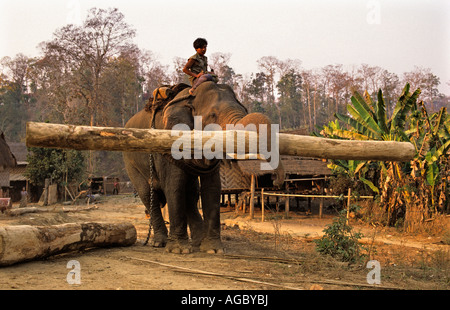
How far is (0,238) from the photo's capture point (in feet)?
18.5

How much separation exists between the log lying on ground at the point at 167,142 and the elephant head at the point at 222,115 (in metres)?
0.17

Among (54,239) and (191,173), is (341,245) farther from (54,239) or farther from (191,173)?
(54,239)

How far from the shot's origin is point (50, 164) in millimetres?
25219

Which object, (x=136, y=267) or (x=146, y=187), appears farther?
(x=146, y=187)

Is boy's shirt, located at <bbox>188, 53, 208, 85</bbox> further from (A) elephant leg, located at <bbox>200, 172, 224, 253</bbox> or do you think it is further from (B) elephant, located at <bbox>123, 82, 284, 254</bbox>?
(A) elephant leg, located at <bbox>200, 172, 224, 253</bbox>

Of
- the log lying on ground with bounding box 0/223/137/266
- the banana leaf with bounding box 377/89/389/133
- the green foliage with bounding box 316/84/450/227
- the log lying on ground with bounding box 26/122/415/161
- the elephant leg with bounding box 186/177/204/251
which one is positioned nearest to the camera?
the log lying on ground with bounding box 26/122/415/161

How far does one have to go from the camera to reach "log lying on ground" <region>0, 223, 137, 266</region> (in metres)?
5.80

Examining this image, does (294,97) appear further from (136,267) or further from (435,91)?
(136,267)

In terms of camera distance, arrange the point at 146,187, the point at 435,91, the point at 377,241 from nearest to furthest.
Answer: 1. the point at 146,187
2. the point at 377,241
3. the point at 435,91

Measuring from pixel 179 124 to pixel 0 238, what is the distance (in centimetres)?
300

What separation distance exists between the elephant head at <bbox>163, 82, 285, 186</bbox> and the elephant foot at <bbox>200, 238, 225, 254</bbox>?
197 centimetres

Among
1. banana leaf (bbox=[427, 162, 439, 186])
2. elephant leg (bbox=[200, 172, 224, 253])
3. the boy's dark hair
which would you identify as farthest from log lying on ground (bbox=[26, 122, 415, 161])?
banana leaf (bbox=[427, 162, 439, 186])

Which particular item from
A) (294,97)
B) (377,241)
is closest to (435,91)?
(294,97)

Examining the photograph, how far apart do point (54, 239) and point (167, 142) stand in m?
2.75
